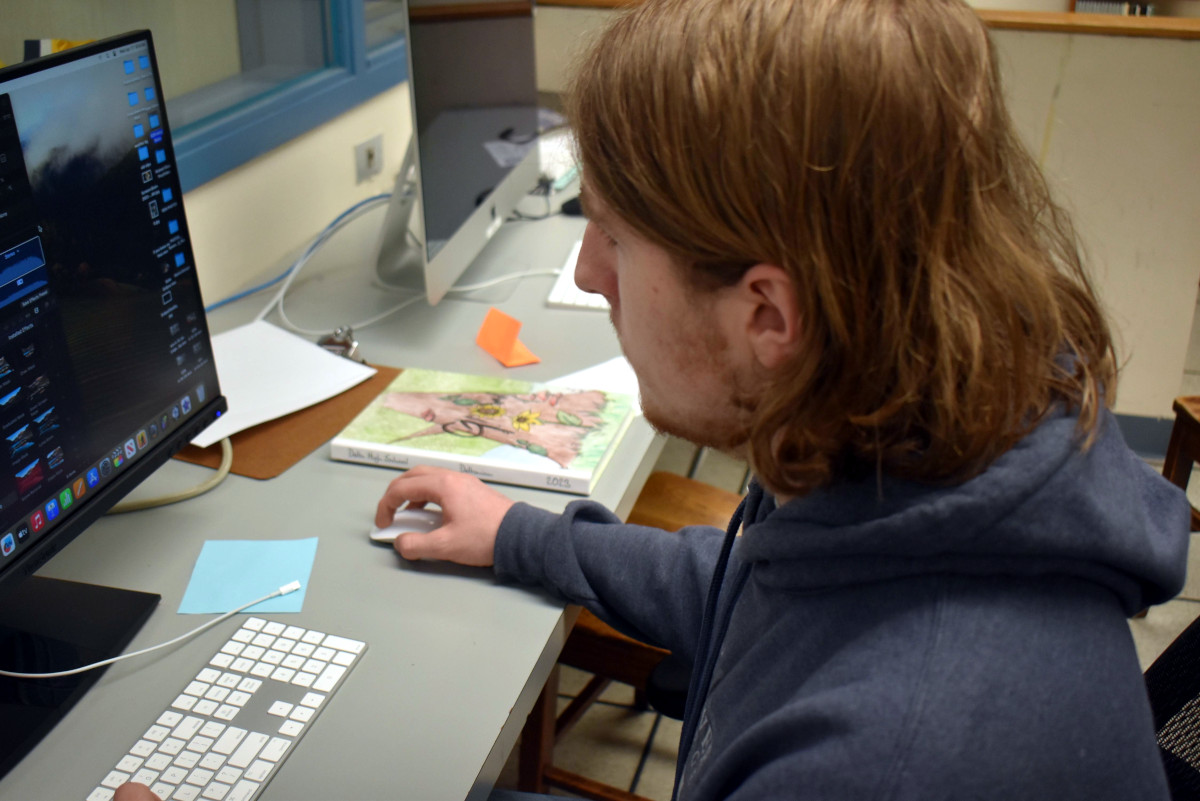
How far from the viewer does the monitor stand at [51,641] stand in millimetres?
796

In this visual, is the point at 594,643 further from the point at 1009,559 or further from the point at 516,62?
the point at 516,62

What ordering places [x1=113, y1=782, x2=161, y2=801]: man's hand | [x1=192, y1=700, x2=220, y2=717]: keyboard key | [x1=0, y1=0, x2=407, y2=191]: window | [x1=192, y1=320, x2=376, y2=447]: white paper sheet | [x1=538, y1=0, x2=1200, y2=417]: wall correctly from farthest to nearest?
[x1=538, y1=0, x2=1200, y2=417]: wall, [x1=0, y1=0, x2=407, y2=191]: window, [x1=192, y1=320, x2=376, y2=447]: white paper sheet, [x1=192, y1=700, x2=220, y2=717]: keyboard key, [x1=113, y1=782, x2=161, y2=801]: man's hand

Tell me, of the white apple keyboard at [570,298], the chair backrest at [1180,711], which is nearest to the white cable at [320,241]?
the white apple keyboard at [570,298]

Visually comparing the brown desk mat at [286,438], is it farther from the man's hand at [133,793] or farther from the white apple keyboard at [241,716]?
the man's hand at [133,793]

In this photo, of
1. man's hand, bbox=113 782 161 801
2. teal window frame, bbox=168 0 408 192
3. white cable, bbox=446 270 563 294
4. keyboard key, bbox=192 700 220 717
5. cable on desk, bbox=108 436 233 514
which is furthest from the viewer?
white cable, bbox=446 270 563 294

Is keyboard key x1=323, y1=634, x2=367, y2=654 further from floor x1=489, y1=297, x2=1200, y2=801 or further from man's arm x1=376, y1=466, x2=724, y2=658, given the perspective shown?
floor x1=489, y1=297, x2=1200, y2=801

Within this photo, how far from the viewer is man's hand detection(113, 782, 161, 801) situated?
0.70m

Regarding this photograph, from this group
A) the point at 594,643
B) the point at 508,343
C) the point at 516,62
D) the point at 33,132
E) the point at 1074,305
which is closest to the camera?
the point at 1074,305

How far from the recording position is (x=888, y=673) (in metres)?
0.55

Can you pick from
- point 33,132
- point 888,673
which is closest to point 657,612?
point 888,673

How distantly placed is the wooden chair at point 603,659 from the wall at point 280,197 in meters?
0.79

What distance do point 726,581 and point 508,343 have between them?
67 cm

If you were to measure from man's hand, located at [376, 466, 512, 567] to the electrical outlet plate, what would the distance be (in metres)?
1.18

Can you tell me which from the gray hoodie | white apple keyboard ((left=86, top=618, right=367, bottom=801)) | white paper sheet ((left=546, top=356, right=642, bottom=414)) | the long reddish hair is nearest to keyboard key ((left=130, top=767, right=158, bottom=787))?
white apple keyboard ((left=86, top=618, right=367, bottom=801))
